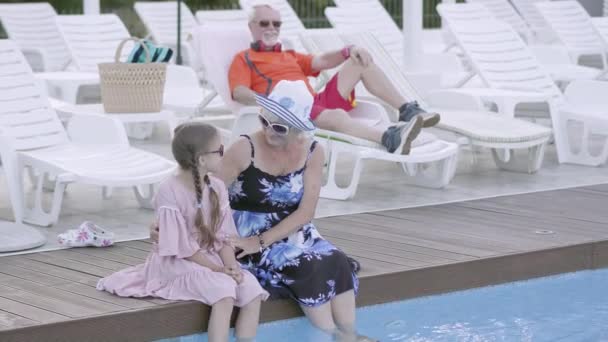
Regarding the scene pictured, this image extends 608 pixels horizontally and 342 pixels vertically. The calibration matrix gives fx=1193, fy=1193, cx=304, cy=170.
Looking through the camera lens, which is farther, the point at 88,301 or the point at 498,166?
the point at 498,166

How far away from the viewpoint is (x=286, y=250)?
14.5ft

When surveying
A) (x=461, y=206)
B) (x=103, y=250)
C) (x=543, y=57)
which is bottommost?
(x=543, y=57)

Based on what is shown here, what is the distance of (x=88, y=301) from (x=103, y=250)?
3.07 ft

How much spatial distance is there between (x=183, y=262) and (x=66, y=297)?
0.47 meters

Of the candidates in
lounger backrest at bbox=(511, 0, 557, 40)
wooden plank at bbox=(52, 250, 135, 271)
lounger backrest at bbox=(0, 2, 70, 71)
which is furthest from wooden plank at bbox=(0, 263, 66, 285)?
lounger backrest at bbox=(511, 0, 557, 40)

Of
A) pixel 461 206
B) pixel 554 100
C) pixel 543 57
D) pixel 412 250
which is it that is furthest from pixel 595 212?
pixel 543 57

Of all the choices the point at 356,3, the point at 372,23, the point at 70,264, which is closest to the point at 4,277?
the point at 70,264

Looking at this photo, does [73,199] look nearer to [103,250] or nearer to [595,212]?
[103,250]

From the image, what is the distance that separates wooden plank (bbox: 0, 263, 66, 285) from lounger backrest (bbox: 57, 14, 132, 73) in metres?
4.67

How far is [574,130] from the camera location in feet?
30.7

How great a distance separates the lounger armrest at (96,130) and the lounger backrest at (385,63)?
Result: 2073mm

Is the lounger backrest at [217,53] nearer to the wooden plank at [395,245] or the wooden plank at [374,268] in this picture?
the wooden plank at [395,245]

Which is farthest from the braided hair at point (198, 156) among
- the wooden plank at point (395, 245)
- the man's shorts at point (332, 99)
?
the man's shorts at point (332, 99)

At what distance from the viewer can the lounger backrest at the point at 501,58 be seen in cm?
851
